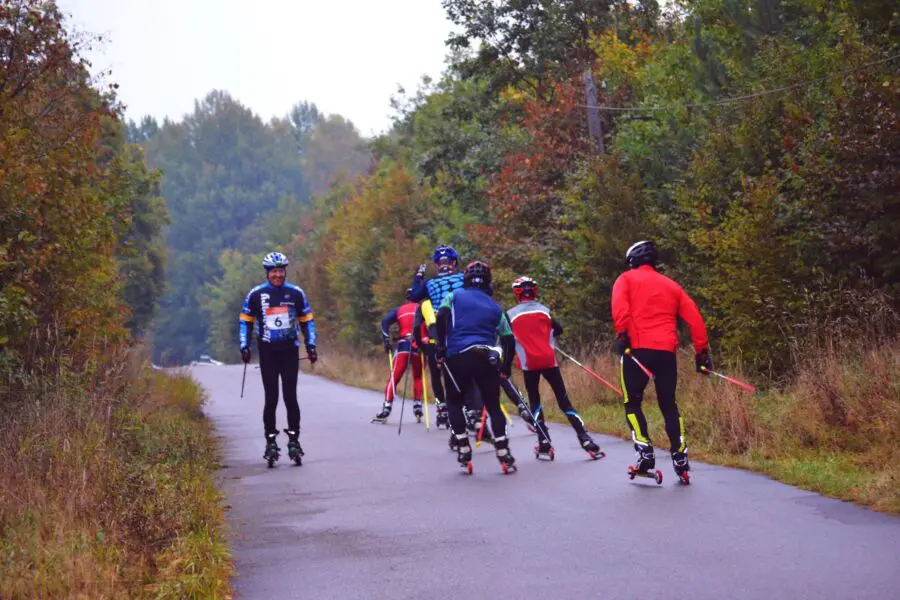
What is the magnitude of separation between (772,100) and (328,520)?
14.1 m

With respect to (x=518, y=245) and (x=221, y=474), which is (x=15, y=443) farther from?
(x=518, y=245)

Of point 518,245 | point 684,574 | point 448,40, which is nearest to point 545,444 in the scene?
point 684,574

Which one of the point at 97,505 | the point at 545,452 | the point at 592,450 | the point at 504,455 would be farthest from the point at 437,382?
the point at 97,505

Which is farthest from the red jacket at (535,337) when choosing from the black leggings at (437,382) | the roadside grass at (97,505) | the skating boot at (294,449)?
the black leggings at (437,382)

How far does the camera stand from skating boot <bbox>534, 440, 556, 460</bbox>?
1334cm

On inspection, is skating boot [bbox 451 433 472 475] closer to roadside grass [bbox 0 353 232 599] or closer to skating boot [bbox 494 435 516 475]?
skating boot [bbox 494 435 516 475]

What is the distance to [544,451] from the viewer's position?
1341cm

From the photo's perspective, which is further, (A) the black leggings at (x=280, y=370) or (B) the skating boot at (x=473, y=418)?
(B) the skating boot at (x=473, y=418)

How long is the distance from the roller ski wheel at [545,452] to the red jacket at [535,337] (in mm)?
825

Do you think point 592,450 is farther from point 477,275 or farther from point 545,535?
point 545,535

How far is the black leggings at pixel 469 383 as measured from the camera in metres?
12.2

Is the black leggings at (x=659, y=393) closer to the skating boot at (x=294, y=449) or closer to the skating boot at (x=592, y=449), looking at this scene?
the skating boot at (x=592, y=449)

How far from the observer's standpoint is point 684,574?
276 inches

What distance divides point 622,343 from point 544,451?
271cm
